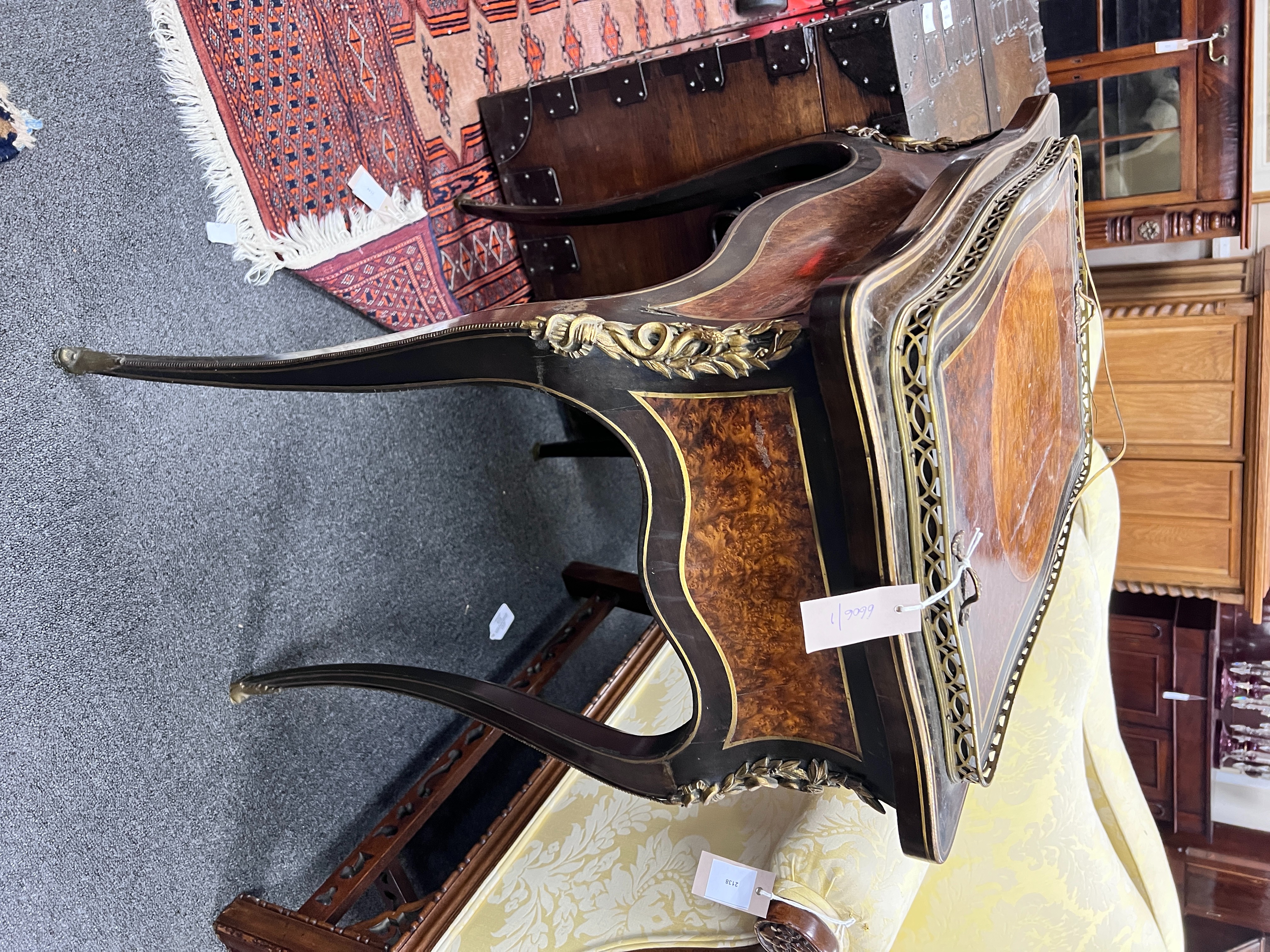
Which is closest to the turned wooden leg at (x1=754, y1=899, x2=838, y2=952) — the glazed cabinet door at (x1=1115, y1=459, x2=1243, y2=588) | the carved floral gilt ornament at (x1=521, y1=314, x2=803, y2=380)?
the carved floral gilt ornament at (x1=521, y1=314, x2=803, y2=380)

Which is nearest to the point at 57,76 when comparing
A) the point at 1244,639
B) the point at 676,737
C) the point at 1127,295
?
the point at 676,737

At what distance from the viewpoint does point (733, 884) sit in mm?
1103

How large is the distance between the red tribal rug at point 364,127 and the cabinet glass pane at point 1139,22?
1.48 meters

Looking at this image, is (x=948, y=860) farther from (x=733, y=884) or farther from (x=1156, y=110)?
(x=1156, y=110)

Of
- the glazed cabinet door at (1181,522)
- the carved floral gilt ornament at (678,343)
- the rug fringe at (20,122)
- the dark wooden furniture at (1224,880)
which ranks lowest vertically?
the dark wooden furniture at (1224,880)

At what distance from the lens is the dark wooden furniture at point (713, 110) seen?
1.40m

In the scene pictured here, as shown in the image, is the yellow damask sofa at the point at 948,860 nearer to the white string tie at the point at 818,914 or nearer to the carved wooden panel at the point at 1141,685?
the white string tie at the point at 818,914

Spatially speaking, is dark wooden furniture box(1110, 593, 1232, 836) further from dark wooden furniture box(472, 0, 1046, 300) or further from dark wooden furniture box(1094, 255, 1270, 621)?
dark wooden furniture box(472, 0, 1046, 300)

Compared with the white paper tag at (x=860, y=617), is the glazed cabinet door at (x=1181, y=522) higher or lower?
lower

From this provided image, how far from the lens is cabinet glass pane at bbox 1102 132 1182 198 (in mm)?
2748

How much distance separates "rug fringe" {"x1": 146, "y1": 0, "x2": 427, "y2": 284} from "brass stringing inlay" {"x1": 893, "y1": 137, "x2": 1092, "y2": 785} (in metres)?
1.11

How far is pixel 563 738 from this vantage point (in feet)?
3.29

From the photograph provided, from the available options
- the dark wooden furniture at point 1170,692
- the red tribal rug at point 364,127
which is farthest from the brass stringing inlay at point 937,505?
the dark wooden furniture at point 1170,692

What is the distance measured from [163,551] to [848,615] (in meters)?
1.08
